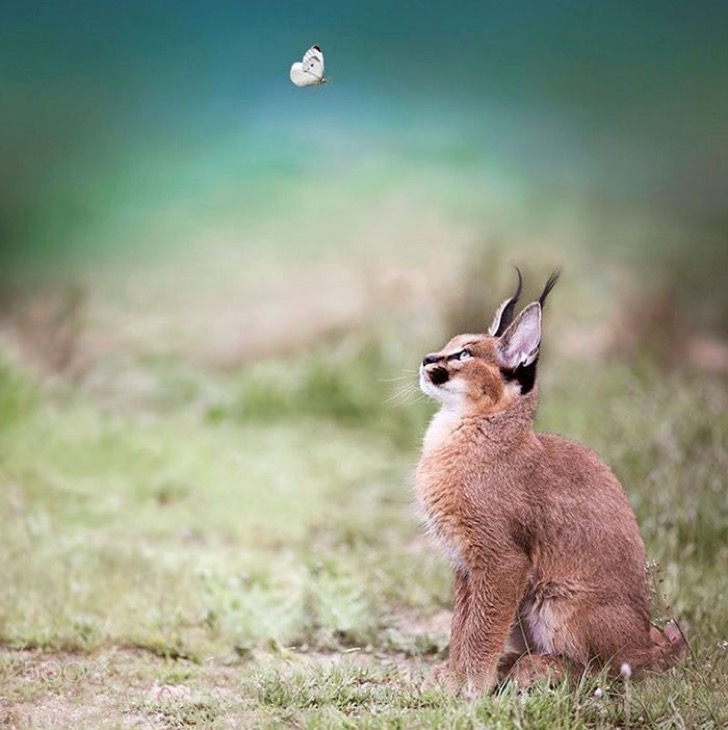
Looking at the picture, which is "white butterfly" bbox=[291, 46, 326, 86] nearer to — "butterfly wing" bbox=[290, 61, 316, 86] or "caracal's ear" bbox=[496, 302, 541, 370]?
"butterfly wing" bbox=[290, 61, 316, 86]

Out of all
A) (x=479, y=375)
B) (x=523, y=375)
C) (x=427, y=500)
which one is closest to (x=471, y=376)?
(x=479, y=375)

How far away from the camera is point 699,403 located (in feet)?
21.4

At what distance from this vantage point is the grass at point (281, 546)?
3699 mm

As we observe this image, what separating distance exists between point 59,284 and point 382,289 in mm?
2018

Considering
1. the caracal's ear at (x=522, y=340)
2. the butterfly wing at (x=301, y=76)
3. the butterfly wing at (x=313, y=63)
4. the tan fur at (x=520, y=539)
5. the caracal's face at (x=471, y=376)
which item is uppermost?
the butterfly wing at (x=313, y=63)

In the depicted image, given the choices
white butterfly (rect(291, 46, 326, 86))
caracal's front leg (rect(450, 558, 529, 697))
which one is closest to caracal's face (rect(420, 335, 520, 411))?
caracal's front leg (rect(450, 558, 529, 697))

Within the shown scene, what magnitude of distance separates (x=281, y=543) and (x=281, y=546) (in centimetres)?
3

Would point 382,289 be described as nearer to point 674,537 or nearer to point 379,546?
point 379,546

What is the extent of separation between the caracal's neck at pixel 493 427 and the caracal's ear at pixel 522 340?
0.38 ft

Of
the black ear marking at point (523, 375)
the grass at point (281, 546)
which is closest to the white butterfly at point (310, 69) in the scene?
the black ear marking at point (523, 375)

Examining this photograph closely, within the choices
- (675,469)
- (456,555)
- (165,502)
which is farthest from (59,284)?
(456,555)

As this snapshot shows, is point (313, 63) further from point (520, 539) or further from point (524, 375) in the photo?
point (520, 539)

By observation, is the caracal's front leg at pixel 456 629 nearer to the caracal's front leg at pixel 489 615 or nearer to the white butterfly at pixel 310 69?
the caracal's front leg at pixel 489 615

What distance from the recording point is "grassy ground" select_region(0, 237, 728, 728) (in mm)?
3699
